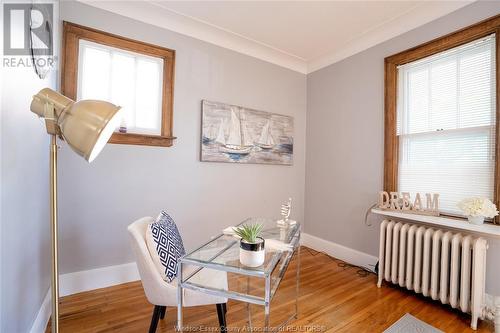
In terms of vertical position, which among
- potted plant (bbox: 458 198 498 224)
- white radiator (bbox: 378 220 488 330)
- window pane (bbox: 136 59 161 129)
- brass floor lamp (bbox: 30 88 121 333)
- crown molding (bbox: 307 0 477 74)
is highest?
crown molding (bbox: 307 0 477 74)

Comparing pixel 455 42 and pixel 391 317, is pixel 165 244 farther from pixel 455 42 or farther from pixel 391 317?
pixel 455 42

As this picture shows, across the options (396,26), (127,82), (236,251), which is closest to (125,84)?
(127,82)

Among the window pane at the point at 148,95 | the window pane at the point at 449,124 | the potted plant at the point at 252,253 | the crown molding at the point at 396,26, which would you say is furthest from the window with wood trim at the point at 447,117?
the window pane at the point at 148,95

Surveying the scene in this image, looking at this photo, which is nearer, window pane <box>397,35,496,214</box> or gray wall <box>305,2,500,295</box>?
window pane <box>397,35,496,214</box>

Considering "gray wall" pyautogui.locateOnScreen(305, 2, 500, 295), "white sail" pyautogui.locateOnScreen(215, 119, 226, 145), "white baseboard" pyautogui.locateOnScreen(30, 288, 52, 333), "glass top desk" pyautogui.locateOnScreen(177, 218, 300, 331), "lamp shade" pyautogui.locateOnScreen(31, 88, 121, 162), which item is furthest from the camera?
"white sail" pyautogui.locateOnScreen(215, 119, 226, 145)

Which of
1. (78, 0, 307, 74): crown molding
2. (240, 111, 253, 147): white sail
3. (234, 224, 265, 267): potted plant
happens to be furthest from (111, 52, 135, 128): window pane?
(234, 224, 265, 267): potted plant

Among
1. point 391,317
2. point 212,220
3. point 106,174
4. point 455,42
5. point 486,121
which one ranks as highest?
point 455,42

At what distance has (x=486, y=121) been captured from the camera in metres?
2.07

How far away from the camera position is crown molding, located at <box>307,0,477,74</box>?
228cm

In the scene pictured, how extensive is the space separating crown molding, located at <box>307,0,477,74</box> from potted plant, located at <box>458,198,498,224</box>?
1.70 meters

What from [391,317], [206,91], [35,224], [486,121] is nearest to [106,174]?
[35,224]

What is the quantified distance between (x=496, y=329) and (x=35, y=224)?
10.5 ft

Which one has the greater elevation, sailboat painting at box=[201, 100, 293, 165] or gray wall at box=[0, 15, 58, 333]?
sailboat painting at box=[201, 100, 293, 165]

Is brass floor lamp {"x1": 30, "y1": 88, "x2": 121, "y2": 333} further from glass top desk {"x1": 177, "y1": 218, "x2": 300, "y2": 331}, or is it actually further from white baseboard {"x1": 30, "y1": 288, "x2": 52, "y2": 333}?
white baseboard {"x1": 30, "y1": 288, "x2": 52, "y2": 333}
